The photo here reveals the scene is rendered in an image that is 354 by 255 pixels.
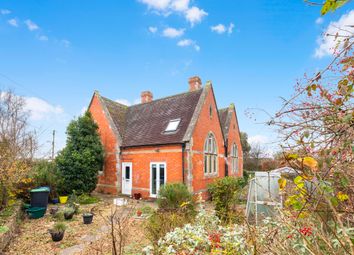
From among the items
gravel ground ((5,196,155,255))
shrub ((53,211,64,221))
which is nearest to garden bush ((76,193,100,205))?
shrub ((53,211,64,221))

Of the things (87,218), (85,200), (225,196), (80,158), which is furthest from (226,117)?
(87,218)

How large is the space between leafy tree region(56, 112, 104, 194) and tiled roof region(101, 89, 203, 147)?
233cm

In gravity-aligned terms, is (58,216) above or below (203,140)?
below

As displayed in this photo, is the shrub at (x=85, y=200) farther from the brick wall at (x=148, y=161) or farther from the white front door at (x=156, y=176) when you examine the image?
the white front door at (x=156, y=176)

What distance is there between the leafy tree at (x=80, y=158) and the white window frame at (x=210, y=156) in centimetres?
797

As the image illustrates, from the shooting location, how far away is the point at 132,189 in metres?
15.5

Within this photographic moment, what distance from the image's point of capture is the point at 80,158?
46.2ft

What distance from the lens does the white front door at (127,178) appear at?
15.8 metres

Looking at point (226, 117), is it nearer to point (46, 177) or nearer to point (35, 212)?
point (46, 177)

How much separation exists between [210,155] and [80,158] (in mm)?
9537

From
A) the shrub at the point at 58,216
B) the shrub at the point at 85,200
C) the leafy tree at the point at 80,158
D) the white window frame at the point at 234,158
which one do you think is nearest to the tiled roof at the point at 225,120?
the white window frame at the point at 234,158

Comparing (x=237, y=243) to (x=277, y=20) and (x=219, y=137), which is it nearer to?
(x=277, y=20)

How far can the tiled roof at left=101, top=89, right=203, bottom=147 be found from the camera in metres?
14.7

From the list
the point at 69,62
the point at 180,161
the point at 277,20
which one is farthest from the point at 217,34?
the point at 69,62
